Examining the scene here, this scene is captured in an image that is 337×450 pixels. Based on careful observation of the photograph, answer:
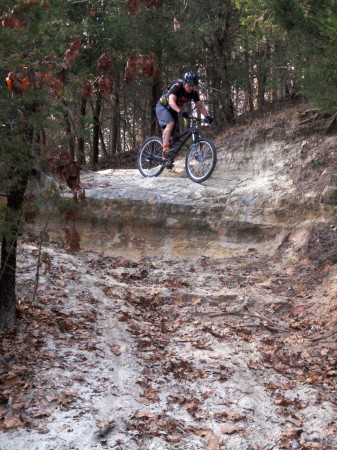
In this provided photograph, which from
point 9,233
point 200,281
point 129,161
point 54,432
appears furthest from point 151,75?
point 129,161

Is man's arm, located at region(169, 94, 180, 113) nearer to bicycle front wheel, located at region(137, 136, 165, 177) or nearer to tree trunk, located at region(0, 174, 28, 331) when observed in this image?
bicycle front wheel, located at region(137, 136, 165, 177)

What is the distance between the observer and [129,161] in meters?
21.2

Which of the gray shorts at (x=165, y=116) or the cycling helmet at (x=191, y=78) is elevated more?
the cycling helmet at (x=191, y=78)

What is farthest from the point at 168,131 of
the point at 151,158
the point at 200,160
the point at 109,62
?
the point at 109,62

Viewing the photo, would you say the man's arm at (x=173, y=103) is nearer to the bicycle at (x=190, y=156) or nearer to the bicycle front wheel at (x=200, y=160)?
the bicycle at (x=190, y=156)

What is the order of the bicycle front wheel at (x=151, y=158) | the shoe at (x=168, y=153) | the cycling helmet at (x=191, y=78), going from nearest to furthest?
the cycling helmet at (x=191, y=78) < the shoe at (x=168, y=153) < the bicycle front wheel at (x=151, y=158)

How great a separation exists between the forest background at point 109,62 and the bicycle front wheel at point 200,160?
2135 millimetres

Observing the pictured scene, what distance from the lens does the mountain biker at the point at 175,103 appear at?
34.6 ft

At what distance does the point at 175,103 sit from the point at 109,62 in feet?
22.9

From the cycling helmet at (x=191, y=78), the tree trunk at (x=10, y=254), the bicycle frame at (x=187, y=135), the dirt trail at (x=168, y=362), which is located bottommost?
the dirt trail at (x=168, y=362)

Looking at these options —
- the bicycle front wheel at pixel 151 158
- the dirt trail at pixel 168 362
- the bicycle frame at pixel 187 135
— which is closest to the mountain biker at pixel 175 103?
the bicycle frame at pixel 187 135

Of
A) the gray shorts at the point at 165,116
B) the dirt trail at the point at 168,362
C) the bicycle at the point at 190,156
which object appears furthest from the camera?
the gray shorts at the point at 165,116

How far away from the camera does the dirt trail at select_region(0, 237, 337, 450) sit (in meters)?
4.88

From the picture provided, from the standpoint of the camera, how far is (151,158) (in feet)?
39.4
